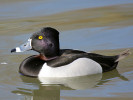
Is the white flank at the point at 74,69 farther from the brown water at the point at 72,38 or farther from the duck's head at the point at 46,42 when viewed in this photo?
the duck's head at the point at 46,42

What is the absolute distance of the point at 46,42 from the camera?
715 cm

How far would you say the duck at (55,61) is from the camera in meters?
6.98

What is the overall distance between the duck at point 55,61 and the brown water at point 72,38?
4.0 inches

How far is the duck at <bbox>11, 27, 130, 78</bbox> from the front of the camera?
6980 mm

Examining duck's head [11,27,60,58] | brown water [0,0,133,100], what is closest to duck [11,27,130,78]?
duck's head [11,27,60,58]

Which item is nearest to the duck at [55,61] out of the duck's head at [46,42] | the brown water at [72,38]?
the duck's head at [46,42]

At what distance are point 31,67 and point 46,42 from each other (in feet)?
1.54

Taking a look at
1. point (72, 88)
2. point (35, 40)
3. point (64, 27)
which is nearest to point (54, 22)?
point (64, 27)

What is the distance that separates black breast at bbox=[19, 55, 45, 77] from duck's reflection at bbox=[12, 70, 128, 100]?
0.08m

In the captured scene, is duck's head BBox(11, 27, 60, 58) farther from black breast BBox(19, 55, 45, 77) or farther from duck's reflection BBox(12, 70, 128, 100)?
duck's reflection BBox(12, 70, 128, 100)

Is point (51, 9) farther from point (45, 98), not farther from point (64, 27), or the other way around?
point (45, 98)

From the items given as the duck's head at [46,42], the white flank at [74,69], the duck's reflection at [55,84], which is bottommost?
the duck's reflection at [55,84]

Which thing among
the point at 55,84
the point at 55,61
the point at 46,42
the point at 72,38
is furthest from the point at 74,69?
the point at 72,38

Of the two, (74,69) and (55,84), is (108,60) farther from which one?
(55,84)
